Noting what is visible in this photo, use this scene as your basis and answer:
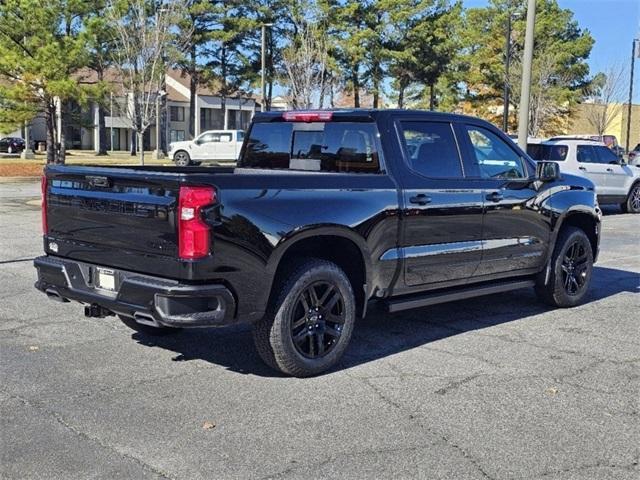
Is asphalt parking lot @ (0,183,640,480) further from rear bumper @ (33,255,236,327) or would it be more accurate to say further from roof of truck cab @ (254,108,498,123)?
roof of truck cab @ (254,108,498,123)

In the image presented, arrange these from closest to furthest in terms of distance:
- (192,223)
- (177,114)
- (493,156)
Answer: (192,223) → (493,156) → (177,114)

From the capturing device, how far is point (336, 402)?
4.72 meters

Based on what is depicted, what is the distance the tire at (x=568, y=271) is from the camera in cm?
748

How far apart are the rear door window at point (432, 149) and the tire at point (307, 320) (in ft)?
4.10

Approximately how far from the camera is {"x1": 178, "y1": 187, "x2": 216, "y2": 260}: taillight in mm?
4457

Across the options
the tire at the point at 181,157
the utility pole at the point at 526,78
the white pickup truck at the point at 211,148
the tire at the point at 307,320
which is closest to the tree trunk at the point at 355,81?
the white pickup truck at the point at 211,148

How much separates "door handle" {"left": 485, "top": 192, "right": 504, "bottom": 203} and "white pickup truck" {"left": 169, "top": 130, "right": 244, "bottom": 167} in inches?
1206

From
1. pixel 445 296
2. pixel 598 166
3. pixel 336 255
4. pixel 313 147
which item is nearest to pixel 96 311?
pixel 336 255

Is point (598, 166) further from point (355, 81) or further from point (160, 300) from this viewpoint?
point (355, 81)

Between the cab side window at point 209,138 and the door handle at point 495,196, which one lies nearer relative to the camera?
the door handle at point 495,196

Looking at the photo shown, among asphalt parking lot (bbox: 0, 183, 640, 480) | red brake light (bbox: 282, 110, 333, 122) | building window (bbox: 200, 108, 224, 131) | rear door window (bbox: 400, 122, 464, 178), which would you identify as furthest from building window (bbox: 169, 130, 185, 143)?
rear door window (bbox: 400, 122, 464, 178)

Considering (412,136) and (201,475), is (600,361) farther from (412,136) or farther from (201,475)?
(201,475)

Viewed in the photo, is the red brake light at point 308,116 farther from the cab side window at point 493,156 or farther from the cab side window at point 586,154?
the cab side window at point 586,154

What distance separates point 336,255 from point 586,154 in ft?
45.1
